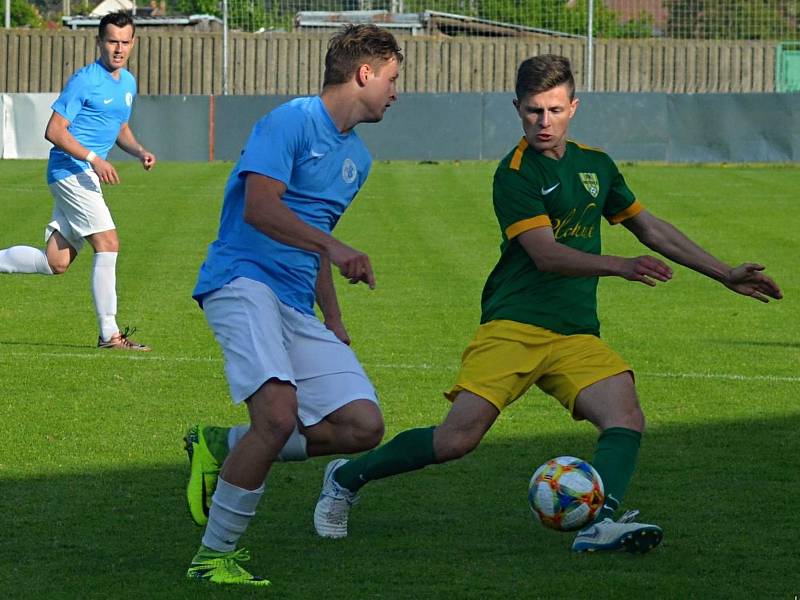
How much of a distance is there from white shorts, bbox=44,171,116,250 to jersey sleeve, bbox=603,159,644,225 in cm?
504

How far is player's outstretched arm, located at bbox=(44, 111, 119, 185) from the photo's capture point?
9.85 m

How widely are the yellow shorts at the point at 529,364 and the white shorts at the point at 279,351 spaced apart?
1.54 ft

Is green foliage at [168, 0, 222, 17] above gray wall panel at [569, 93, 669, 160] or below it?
above

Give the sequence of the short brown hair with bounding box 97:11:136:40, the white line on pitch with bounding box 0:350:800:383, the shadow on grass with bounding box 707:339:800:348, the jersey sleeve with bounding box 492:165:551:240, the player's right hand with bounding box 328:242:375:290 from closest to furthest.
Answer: the player's right hand with bounding box 328:242:375:290
the jersey sleeve with bounding box 492:165:551:240
the white line on pitch with bounding box 0:350:800:383
the short brown hair with bounding box 97:11:136:40
the shadow on grass with bounding box 707:339:800:348

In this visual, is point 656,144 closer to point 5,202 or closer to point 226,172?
point 226,172

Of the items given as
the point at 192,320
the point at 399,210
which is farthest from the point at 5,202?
the point at 192,320

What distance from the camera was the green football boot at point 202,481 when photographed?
5402 millimetres

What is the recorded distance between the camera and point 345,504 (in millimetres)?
5641

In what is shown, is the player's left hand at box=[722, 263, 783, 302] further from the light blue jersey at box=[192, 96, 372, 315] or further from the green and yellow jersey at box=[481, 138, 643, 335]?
the light blue jersey at box=[192, 96, 372, 315]

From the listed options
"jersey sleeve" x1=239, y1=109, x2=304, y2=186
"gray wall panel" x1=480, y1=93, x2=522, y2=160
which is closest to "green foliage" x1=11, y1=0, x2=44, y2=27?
"gray wall panel" x1=480, y1=93, x2=522, y2=160

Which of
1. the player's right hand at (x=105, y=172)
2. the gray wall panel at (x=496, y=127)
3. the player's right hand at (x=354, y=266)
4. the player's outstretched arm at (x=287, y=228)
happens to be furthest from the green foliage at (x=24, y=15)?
the player's right hand at (x=354, y=266)

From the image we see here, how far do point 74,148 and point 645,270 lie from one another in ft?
18.6

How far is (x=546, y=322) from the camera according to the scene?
570 cm

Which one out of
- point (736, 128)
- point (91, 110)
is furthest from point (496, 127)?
point (91, 110)
